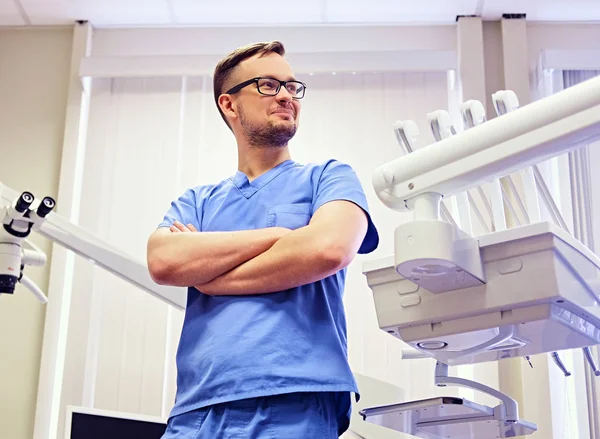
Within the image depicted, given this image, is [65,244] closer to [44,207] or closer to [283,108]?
[44,207]

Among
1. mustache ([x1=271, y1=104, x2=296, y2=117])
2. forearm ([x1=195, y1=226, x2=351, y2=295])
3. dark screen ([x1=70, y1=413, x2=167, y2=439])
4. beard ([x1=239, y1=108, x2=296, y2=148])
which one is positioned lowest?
dark screen ([x1=70, y1=413, x2=167, y2=439])

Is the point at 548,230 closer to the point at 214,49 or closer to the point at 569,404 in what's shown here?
the point at 569,404

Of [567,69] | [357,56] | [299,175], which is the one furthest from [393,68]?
[299,175]

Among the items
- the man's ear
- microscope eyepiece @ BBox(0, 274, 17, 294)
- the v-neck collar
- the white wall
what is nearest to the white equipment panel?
the v-neck collar

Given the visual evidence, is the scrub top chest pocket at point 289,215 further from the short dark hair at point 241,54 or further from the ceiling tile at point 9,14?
the ceiling tile at point 9,14

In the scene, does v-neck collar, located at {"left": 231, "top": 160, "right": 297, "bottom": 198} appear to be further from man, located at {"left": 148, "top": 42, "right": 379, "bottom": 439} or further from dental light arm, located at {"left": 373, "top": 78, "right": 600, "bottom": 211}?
dental light arm, located at {"left": 373, "top": 78, "right": 600, "bottom": 211}

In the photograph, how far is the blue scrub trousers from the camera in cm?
131

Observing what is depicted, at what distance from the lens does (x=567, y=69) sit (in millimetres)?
3312

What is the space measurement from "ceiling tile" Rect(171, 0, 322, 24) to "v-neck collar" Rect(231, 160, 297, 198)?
1.83m

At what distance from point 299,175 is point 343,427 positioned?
47 cm

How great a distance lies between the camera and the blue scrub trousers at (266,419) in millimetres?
1309

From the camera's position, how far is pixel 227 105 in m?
1.77

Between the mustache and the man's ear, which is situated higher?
the man's ear

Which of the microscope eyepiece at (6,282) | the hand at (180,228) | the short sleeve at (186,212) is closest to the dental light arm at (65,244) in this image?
the microscope eyepiece at (6,282)
